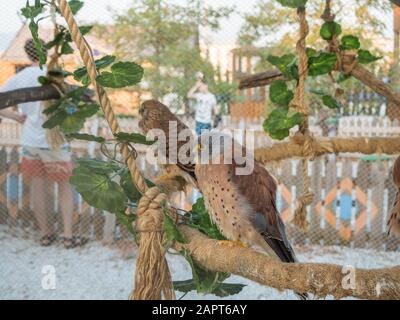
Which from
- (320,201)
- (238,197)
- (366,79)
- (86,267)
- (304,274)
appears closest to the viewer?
(304,274)

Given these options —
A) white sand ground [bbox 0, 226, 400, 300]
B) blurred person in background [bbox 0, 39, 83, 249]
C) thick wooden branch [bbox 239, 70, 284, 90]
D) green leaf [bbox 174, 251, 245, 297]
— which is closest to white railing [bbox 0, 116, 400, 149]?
blurred person in background [bbox 0, 39, 83, 249]

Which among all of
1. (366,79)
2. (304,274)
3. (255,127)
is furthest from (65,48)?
(255,127)

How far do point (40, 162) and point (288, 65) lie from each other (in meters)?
1.61

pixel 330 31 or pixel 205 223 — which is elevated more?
pixel 330 31

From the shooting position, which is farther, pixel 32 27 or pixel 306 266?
pixel 32 27

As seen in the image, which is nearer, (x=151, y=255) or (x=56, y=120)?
(x=151, y=255)

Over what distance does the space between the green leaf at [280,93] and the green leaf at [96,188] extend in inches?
17.4

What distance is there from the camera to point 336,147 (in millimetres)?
978

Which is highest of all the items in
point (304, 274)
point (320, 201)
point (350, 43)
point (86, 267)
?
point (350, 43)

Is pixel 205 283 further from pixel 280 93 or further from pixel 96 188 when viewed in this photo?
pixel 280 93
